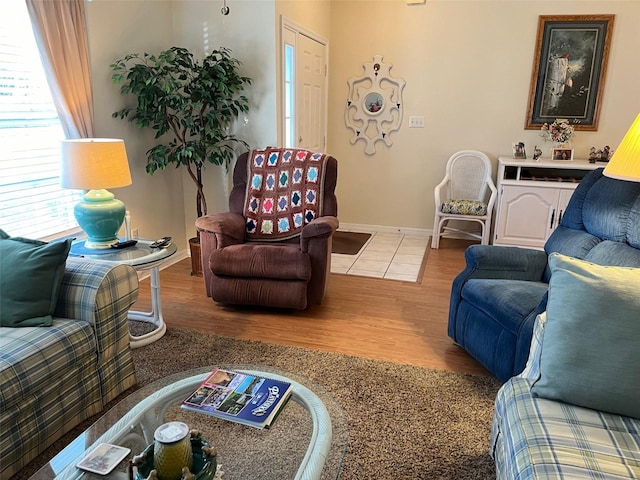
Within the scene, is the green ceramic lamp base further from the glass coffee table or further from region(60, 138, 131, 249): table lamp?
the glass coffee table

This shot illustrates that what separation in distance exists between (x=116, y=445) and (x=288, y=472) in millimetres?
506

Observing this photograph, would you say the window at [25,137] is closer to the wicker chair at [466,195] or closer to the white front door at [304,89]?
the white front door at [304,89]

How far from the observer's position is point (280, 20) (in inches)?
147

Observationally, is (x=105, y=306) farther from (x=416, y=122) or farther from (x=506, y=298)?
(x=416, y=122)

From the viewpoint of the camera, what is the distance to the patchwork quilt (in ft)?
11.0

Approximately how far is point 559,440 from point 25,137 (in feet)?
9.67

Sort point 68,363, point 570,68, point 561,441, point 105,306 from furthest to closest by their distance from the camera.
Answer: point 570,68, point 105,306, point 68,363, point 561,441

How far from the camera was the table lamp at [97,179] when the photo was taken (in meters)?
2.38

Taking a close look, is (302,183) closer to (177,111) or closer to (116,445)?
(177,111)

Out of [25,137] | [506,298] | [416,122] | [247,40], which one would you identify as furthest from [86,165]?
[416,122]

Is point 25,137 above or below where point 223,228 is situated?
above

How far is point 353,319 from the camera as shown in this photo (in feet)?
10.1

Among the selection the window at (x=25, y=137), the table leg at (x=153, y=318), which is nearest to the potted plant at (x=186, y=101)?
the window at (x=25, y=137)

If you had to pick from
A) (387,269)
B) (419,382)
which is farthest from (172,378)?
(387,269)
